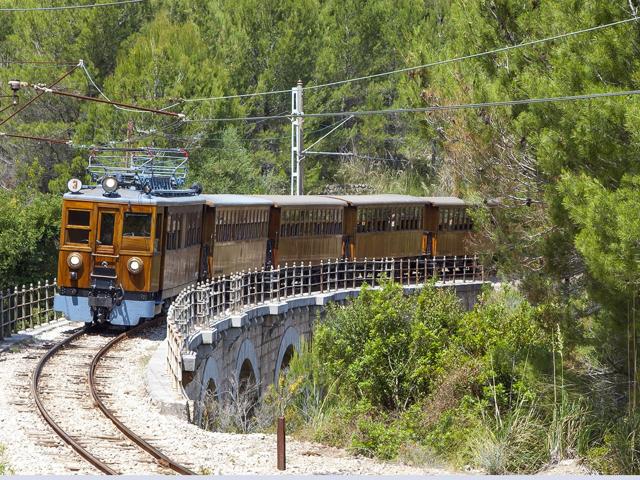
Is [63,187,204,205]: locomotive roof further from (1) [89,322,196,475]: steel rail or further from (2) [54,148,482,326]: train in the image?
(1) [89,322,196,475]: steel rail

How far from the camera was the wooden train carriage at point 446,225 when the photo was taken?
41.6 metres

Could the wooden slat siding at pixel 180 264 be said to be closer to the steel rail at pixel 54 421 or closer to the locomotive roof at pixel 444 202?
the steel rail at pixel 54 421

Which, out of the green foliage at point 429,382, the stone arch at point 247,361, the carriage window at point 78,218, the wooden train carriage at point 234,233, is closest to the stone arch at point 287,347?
the wooden train carriage at point 234,233

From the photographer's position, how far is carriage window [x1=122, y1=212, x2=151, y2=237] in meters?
23.9

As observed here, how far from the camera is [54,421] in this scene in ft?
52.1

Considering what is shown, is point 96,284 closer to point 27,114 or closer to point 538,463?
point 538,463

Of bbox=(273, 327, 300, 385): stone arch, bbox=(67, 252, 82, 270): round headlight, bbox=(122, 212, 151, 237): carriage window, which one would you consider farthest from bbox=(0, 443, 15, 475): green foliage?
bbox=(273, 327, 300, 385): stone arch

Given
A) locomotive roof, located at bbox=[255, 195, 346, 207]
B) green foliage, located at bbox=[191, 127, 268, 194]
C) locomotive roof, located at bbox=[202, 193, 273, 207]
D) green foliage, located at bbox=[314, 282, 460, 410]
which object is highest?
green foliage, located at bbox=[191, 127, 268, 194]

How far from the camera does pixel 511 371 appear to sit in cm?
1925

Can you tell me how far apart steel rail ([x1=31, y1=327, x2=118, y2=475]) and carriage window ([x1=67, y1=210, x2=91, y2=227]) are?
7.92ft

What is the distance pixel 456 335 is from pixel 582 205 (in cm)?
775

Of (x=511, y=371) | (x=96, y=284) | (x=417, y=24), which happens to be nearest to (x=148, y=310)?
(x=96, y=284)

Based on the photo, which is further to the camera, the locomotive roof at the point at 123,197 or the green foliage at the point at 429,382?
the locomotive roof at the point at 123,197

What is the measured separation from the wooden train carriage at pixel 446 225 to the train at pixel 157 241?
21.2ft
